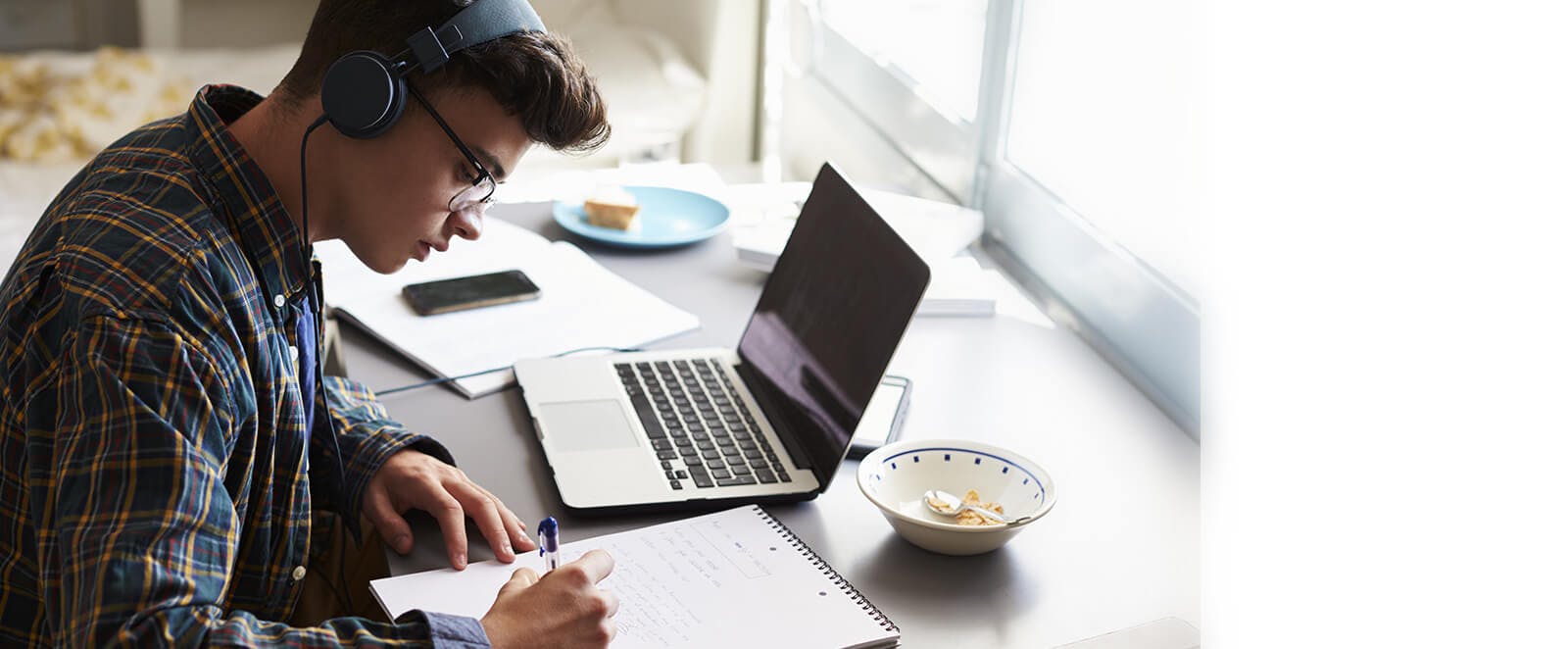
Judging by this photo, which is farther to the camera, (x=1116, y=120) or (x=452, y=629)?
(x=1116, y=120)

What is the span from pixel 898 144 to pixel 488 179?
1.15 m

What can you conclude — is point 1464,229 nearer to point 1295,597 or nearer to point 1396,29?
point 1396,29

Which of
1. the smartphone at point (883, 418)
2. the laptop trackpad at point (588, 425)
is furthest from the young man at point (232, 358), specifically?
the smartphone at point (883, 418)

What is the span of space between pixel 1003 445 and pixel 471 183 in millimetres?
A: 550

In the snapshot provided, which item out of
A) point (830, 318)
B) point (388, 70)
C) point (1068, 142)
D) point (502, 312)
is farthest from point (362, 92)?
point (1068, 142)

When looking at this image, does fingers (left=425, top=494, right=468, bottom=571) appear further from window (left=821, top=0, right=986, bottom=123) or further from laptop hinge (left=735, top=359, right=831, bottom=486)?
window (left=821, top=0, right=986, bottom=123)

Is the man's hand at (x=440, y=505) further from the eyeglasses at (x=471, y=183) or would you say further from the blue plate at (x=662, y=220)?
the blue plate at (x=662, y=220)

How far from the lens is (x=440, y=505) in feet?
3.46

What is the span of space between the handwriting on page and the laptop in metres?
0.06

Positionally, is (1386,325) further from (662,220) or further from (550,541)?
(662,220)

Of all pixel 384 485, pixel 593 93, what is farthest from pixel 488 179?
pixel 384 485

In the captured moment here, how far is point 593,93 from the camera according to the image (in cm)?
104

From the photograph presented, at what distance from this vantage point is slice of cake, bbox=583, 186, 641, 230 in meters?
1.71

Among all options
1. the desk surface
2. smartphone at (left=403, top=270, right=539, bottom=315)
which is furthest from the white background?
smartphone at (left=403, top=270, right=539, bottom=315)
